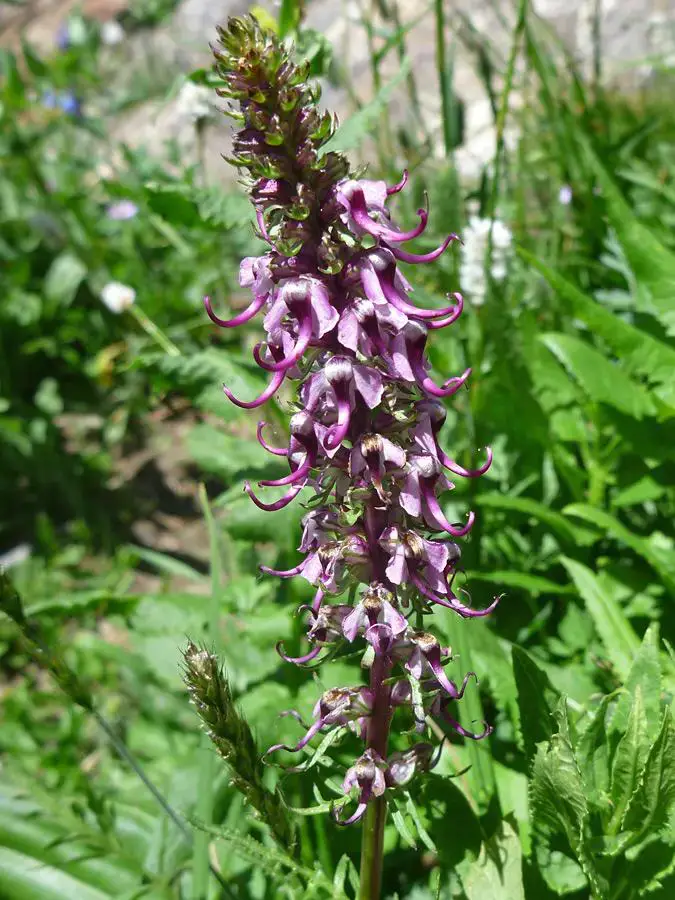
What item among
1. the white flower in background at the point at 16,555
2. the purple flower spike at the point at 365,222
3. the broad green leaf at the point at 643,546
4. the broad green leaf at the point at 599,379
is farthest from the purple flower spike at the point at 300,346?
the white flower in background at the point at 16,555

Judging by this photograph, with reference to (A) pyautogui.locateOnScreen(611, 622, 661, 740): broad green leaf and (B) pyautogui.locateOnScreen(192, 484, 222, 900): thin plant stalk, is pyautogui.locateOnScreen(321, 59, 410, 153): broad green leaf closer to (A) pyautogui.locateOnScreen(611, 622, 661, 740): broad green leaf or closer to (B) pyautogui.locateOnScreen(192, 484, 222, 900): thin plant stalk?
(B) pyautogui.locateOnScreen(192, 484, 222, 900): thin plant stalk

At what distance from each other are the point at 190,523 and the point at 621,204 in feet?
8.90

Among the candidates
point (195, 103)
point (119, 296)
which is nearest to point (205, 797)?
point (195, 103)

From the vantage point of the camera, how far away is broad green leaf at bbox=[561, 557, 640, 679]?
214cm

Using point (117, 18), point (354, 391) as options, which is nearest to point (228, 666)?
point (354, 391)

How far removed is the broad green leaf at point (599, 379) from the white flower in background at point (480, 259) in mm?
443

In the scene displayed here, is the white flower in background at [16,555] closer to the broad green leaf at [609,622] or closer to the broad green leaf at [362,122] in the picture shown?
the broad green leaf at [362,122]

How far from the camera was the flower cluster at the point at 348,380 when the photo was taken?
122 centimetres

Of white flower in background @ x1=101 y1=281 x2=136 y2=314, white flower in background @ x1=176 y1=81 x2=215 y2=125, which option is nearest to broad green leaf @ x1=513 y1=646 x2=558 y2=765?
white flower in background @ x1=176 y1=81 x2=215 y2=125

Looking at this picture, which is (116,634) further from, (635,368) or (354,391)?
(354,391)

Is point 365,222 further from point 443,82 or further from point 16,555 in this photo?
point 16,555

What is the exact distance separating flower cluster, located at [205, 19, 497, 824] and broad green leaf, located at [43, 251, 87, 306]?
4324 millimetres

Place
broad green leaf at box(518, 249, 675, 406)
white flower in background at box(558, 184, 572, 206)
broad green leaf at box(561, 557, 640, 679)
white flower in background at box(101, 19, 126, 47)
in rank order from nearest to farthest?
broad green leaf at box(561, 557, 640, 679) → broad green leaf at box(518, 249, 675, 406) → white flower in background at box(558, 184, 572, 206) → white flower in background at box(101, 19, 126, 47)

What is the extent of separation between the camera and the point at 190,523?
182 inches
